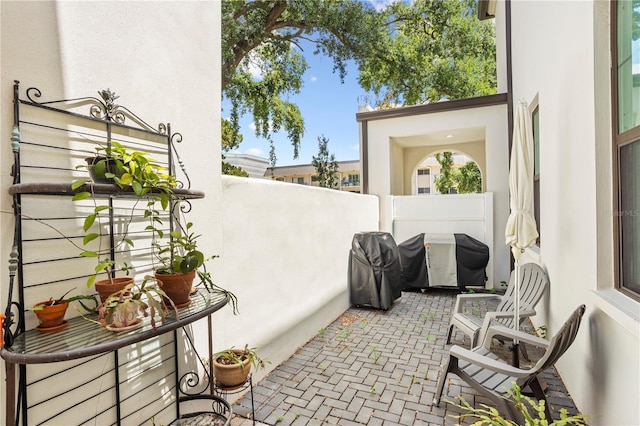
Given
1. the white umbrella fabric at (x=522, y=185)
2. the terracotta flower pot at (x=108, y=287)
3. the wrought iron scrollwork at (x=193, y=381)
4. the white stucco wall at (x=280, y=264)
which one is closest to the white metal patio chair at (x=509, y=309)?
the white umbrella fabric at (x=522, y=185)

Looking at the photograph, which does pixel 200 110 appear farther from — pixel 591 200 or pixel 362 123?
pixel 362 123

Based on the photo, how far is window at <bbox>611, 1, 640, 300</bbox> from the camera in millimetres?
2004

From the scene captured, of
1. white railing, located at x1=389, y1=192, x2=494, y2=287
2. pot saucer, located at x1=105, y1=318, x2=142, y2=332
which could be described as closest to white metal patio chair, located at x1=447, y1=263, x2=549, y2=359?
white railing, located at x1=389, y1=192, x2=494, y2=287

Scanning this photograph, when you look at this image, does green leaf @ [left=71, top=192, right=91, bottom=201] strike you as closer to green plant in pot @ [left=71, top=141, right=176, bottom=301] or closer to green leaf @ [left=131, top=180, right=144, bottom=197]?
green plant in pot @ [left=71, top=141, right=176, bottom=301]

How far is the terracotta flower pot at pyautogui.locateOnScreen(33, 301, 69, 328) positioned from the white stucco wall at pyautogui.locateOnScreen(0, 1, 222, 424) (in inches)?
5.9

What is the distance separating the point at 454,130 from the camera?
25.9 ft

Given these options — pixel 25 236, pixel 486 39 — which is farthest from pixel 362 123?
pixel 25 236

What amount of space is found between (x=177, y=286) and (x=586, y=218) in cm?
302

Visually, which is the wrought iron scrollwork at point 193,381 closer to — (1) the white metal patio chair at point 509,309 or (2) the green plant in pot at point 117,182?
(2) the green plant in pot at point 117,182

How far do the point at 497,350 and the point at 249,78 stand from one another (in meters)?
10.1

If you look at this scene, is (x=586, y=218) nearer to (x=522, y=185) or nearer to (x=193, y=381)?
(x=522, y=185)

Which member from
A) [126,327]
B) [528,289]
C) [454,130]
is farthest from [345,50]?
[126,327]

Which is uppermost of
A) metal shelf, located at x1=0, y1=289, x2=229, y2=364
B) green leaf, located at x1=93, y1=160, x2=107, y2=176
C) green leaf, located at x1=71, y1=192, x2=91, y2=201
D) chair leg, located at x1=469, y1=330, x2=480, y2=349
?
green leaf, located at x1=93, y1=160, x2=107, y2=176

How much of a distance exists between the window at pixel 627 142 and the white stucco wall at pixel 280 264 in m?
2.88
